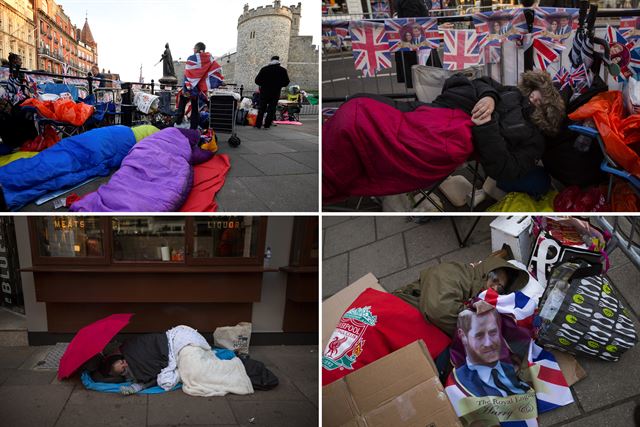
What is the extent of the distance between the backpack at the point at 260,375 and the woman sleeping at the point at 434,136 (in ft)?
7.12

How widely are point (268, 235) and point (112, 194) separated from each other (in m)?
1.69

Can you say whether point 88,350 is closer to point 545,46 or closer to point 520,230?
point 520,230

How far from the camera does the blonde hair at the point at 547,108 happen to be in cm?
285

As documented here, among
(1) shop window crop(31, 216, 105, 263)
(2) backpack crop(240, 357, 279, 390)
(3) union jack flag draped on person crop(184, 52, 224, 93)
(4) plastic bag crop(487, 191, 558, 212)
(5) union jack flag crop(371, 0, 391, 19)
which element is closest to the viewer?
(4) plastic bag crop(487, 191, 558, 212)

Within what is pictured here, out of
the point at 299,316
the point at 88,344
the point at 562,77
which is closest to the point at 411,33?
the point at 562,77

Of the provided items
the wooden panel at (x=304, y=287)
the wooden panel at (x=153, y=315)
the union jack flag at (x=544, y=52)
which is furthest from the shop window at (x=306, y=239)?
the union jack flag at (x=544, y=52)

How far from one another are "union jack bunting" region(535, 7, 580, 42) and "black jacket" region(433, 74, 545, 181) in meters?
1.02

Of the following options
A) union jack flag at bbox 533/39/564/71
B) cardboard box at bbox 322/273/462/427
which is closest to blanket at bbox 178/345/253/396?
cardboard box at bbox 322/273/462/427

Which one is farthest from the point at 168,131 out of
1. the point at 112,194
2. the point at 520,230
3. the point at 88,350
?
the point at 520,230

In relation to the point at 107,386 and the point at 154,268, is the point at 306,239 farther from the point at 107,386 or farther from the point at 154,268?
the point at 107,386

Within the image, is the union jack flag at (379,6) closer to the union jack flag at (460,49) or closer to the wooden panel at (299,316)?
the union jack flag at (460,49)

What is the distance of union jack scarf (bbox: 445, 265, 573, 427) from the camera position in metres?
2.66

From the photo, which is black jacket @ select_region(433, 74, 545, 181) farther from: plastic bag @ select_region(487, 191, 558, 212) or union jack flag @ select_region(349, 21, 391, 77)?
union jack flag @ select_region(349, 21, 391, 77)

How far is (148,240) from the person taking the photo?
15.8 ft
